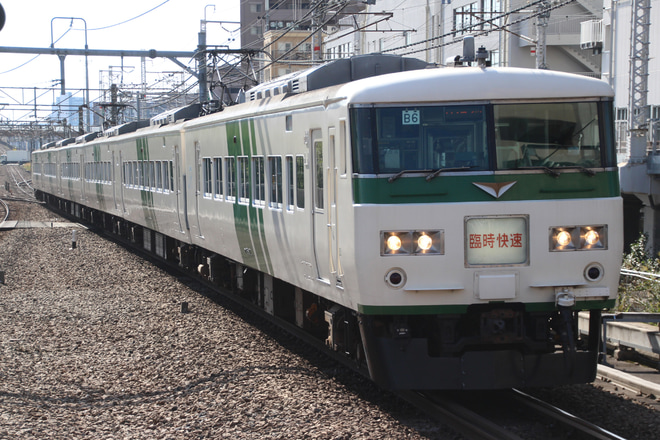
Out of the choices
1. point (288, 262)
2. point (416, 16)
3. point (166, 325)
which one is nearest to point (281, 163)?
point (288, 262)

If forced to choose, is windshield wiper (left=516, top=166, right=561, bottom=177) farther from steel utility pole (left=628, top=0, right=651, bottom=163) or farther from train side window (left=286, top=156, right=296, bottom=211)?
steel utility pole (left=628, top=0, right=651, bottom=163)

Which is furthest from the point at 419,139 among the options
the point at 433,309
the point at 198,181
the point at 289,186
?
the point at 198,181

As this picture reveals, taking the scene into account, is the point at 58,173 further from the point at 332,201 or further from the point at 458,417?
the point at 458,417

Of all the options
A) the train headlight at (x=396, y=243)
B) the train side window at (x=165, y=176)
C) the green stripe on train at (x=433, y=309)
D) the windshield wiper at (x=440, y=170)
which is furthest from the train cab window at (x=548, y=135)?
the train side window at (x=165, y=176)

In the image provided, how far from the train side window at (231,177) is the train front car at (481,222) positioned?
14.3ft

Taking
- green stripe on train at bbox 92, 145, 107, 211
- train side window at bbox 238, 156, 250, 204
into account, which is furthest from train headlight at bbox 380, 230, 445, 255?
green stripe on train at bbox 92, 145, 107, 211

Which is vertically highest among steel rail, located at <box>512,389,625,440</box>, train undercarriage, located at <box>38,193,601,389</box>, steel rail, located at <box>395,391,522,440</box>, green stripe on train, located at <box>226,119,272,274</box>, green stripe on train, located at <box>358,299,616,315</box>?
green stripe on train, located at <box>226,119,272,274</box>

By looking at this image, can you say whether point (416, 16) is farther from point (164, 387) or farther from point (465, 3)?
point (164, 387)

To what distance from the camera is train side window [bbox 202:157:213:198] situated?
40.6 ft

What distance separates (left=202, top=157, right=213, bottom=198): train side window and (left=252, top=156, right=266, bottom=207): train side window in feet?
7.92

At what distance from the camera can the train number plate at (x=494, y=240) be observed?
6.57 meters

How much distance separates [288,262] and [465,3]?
25.8 meters

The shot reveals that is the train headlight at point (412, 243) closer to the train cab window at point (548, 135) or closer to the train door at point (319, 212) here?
the train cab window at point (548, 135)

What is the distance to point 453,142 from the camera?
6660 mm
